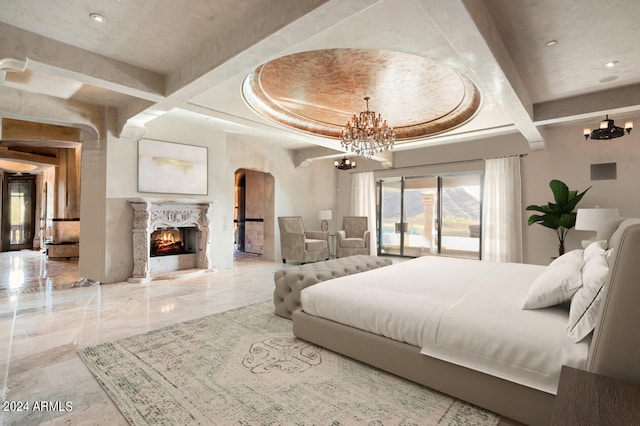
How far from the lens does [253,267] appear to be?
22.0ft

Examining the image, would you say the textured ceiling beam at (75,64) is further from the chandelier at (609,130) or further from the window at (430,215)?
the window at (430,215)

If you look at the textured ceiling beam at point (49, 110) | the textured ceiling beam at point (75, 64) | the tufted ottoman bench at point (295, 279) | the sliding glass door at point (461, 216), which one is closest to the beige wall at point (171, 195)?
the textured ceiling beam at point (49, 110)

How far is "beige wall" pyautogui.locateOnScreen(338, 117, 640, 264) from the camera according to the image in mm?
5141

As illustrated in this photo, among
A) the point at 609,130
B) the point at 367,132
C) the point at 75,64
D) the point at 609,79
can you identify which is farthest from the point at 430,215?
the point at 75,64

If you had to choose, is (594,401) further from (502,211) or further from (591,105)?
(502,211)

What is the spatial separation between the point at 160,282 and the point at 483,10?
5.44 metres

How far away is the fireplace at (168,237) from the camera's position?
5.21 m

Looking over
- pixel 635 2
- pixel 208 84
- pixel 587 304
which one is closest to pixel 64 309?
pixel 208 84

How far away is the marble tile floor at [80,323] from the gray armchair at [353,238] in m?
2.27

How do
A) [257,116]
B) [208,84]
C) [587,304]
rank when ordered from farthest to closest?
[257,116], [208,84], [587,304]

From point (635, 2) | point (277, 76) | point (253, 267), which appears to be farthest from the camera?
point (253, 267)

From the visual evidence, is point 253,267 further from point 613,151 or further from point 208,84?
point 613,151

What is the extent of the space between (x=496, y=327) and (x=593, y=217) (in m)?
3.60

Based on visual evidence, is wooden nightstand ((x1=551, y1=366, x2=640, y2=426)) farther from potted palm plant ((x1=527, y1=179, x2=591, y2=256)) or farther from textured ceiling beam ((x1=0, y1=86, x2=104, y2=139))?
textured ceiling beam ((x1=0, y1=86, x2=104, y2=139))
